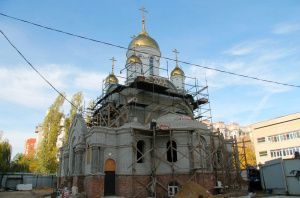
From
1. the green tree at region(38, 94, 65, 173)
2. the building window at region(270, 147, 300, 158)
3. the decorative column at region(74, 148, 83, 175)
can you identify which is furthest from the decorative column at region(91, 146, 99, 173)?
the building window at region(270, 147, 300, 158)

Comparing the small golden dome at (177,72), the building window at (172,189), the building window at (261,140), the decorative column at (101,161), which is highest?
the small golden dome at (177,72)

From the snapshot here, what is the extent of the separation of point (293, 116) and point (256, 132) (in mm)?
6284

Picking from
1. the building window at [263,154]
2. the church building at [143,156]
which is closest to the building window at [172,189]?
the church building at [143,156]

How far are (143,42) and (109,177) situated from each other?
14.9 metres

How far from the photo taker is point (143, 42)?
2584 cm

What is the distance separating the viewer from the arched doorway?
53.7ft

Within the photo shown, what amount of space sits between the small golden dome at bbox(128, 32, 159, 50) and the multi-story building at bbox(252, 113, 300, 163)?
19.9m

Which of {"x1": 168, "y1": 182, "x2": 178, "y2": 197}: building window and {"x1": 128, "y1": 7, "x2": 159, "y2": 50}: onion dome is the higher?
{"x1": 128, "y1": 7, "x2": 159, "y2": 50}: onion dome

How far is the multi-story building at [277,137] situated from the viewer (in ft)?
99.1

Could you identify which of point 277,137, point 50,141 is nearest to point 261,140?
point 277,137

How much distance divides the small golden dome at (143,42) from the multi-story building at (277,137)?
19944mm

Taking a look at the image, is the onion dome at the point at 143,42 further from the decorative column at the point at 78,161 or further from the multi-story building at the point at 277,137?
the multi-story building at the point at 277,137

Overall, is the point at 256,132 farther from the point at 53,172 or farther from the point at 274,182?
the point at 53,172

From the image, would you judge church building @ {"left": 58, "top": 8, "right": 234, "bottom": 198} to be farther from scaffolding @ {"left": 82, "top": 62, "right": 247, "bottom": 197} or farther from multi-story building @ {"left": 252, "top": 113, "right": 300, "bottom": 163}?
multi-story building @ {"left": 252, "top": 113, "right": 300, "bottom": 163}
